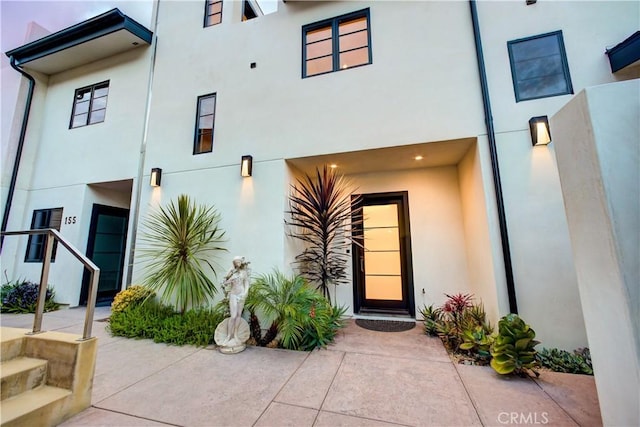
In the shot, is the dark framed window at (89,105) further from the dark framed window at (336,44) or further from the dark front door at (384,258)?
the dark front door at (384,258)

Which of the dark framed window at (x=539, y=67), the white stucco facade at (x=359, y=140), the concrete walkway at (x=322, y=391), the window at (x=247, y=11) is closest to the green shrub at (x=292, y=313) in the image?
the concrete walkway at (x=322, y=391)

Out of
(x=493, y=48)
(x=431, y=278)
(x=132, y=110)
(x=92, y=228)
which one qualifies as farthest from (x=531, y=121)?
(x=92, y=228)

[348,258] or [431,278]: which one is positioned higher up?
[348,258]

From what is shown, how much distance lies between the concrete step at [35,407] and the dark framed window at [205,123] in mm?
3642

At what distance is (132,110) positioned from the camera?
529 centimetres

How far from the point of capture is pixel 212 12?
5328 millimetres

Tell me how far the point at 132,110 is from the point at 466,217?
6.66 m

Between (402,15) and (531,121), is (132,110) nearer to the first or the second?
(402,15)

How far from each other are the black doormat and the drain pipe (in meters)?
1.46

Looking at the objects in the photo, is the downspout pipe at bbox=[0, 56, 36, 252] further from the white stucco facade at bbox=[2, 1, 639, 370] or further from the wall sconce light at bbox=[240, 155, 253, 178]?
the wall sconce light at bbox=[240, 155, 253, 178]

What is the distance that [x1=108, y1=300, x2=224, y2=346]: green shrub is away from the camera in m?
3.38

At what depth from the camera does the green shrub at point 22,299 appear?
4.73 metres

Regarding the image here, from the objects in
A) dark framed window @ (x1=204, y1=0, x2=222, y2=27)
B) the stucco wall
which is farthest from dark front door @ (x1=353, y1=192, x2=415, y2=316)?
dark framed window @ (x1=204, y1=0, x2=222, y2=27)

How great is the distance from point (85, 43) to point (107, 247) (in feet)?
14.4
